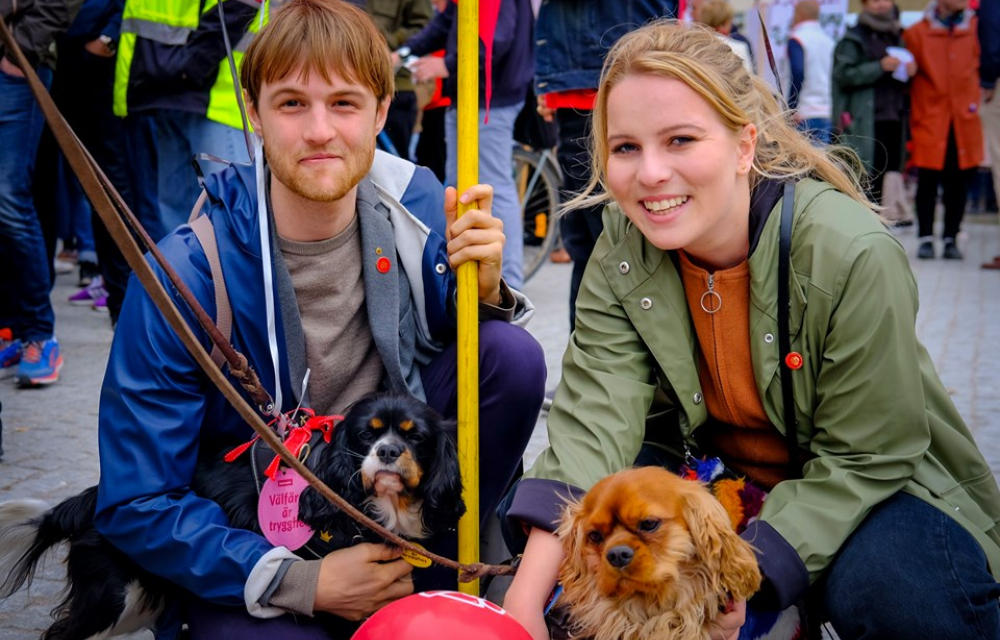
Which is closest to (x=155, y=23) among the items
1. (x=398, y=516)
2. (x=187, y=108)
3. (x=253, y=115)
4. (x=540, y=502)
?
(x=187, y=108)

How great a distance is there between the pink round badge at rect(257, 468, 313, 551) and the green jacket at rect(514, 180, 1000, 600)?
0.60 m

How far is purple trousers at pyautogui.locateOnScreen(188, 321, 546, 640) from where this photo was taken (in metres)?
2.80

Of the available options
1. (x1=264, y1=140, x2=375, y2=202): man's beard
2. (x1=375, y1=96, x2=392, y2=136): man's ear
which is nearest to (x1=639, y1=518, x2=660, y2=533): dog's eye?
(x1=264, y1=140, x2=375, y2=202): man's beard

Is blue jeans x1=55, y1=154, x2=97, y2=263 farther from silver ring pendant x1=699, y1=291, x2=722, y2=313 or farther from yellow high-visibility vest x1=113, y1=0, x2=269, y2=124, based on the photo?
silver ring pendant x1=699, y1=291, x2=722, y2=313

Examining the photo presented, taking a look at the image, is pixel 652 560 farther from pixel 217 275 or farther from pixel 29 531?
pixel 29 531

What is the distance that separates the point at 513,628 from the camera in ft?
6.78

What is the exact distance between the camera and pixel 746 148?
8.20 ft

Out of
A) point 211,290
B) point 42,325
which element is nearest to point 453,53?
point 42,325

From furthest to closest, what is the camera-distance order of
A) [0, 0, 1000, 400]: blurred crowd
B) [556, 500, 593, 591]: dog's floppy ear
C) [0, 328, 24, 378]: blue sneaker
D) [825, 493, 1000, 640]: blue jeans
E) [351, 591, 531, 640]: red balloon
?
[0, 328, 24, 378]: blue sneaker → [0, 0, 1000, 400]: blurred crowd → [825, 493, 1000, 640]: blue jeans → [556, 500, 593, 591]: dog's floppy ear → [351, 591, 531, 640]: red balloon

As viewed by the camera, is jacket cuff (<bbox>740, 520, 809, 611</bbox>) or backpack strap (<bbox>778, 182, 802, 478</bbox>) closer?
jacket cuff (<bbox>740, 520, 809, 611</bbox>)

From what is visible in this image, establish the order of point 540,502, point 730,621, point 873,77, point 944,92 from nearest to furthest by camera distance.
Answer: point 730,621 < point 540,502 < point 944,92 < point 873,77

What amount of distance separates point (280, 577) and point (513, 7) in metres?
3.88

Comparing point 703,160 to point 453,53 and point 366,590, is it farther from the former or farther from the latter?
point 453,53

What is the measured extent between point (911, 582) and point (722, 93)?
1.14m
